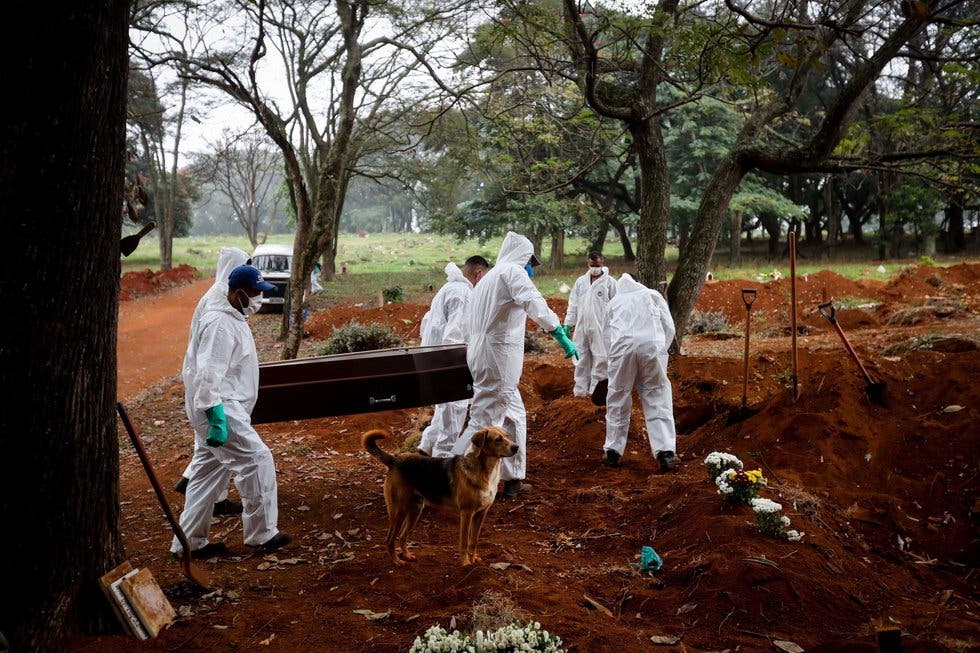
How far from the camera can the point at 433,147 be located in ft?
84.9

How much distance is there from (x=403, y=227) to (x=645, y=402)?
225ft

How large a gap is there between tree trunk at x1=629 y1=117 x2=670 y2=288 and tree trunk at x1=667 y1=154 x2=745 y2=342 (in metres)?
0.30

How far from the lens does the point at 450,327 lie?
882 cm

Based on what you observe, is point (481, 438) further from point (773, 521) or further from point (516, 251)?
point (516, 251)

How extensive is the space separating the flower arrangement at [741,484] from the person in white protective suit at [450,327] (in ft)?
10.6

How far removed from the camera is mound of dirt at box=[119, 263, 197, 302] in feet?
97.6

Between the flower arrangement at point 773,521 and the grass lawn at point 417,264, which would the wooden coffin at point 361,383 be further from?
the grass lawn at point 417,264

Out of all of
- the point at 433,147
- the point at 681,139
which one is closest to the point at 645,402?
the point at 433,147

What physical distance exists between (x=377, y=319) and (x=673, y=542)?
13.4 meters

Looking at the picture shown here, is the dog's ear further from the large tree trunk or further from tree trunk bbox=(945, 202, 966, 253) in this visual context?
tree trunk bbox=(945, 202, 966, 253)

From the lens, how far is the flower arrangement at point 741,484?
564 cm

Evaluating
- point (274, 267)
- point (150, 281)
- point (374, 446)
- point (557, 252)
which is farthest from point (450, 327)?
point (150, 281)

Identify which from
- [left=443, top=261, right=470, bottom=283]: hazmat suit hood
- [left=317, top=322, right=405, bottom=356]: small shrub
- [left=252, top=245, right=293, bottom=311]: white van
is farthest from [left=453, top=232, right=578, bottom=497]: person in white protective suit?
[left=252, top=245, right=293, bottom=311]: white van

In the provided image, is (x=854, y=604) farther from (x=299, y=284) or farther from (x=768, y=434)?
(x=299, y=284)
